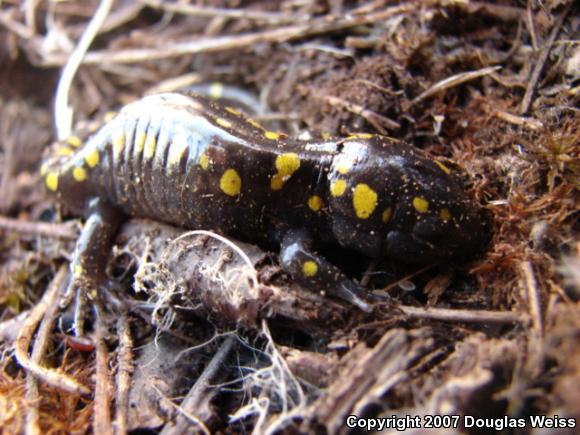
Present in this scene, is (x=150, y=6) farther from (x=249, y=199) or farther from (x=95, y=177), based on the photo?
(x=249, y=199)

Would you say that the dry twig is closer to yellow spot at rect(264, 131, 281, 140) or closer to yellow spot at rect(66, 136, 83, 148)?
yellow spot at rect(66, 136, 83, 148)

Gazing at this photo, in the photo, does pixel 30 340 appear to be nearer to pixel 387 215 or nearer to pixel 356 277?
pixel 356 277

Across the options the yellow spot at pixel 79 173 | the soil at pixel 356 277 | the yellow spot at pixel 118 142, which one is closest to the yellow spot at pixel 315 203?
the soil at pixel 356 277

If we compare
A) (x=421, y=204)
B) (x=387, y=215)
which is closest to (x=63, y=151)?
(x=387, y=215)

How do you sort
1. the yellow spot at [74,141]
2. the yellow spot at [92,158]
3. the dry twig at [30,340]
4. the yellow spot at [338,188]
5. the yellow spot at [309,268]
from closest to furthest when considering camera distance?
the dry twig at [30,340]
the yellow spot at [309,268]
the yellow spot at [338,188]
the yellow spot at [92,158]
the yellow spot at [74,141]

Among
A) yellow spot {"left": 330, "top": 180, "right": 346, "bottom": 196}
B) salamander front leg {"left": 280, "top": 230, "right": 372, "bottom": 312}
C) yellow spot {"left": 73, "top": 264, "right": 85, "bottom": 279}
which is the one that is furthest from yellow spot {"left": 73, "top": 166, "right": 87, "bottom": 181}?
yellow spot {"left": 330, "top": 180, "right": 346, "bottom": 196}

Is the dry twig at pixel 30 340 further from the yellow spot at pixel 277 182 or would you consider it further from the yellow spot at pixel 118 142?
the yellow spot at pixel 277 182
